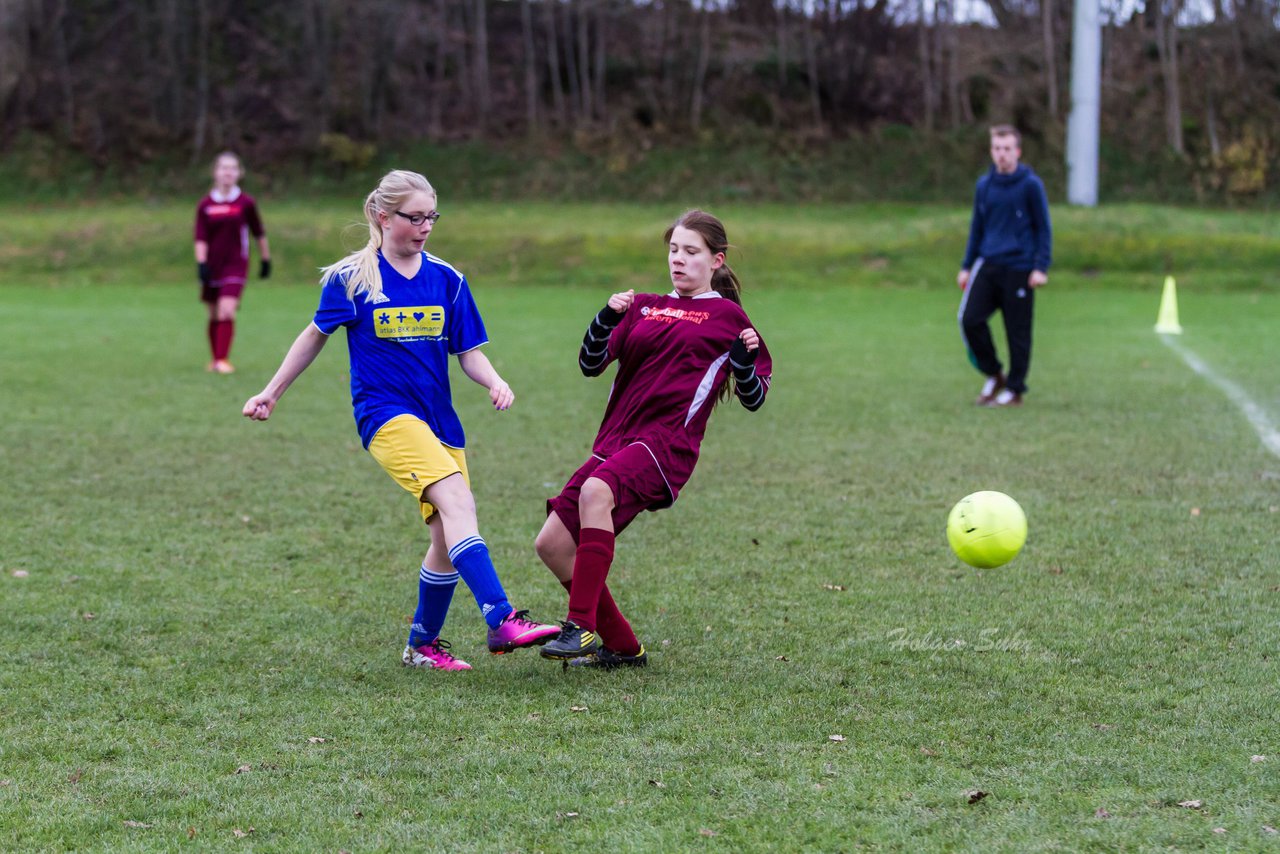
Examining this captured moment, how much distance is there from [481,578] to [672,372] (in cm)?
98

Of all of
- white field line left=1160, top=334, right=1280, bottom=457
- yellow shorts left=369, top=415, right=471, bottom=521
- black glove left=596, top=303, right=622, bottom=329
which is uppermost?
black glove left=596, top=303, right=622, bottom=329

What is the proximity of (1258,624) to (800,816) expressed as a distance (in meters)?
2.70

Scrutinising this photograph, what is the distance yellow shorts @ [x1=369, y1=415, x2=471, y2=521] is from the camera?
477cm

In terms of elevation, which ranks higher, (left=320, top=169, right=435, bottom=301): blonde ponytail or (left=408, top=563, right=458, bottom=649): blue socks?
(left=320, top=169, right=435, bottom=301): blonde ponytail

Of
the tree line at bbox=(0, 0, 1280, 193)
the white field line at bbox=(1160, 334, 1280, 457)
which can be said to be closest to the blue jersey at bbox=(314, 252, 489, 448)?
the white field line at bbox=(1160, 334, 1280, 457)

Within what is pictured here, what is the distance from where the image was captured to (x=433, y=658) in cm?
504

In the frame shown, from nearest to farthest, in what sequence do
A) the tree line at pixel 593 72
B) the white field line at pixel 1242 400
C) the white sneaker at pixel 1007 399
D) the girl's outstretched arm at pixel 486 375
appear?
1. the girl's outstretched arm at pixel 486 375
2. the white field line at pixel 1242 400
3. the white sneaker at pixel 1007 399
4. the tree line at pixel 593 72

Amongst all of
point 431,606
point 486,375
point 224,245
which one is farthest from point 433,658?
point 224,245

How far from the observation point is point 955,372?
1432cm

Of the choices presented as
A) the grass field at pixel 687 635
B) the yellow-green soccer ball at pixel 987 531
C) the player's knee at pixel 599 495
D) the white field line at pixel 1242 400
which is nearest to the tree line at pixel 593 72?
the white field line at pixel 1242 400

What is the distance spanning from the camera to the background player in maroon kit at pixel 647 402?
15.5ft

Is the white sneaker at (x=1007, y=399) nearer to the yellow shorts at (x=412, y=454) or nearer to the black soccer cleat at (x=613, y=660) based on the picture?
the black soccer cleat at (x=613, y=660)

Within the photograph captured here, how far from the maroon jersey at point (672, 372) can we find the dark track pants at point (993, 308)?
280 inches

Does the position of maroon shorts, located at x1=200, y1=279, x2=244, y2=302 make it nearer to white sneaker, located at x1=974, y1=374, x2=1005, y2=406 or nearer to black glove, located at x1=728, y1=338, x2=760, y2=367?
white sneaker, located at x1=974, y1=374, x2=1005, y2=406
